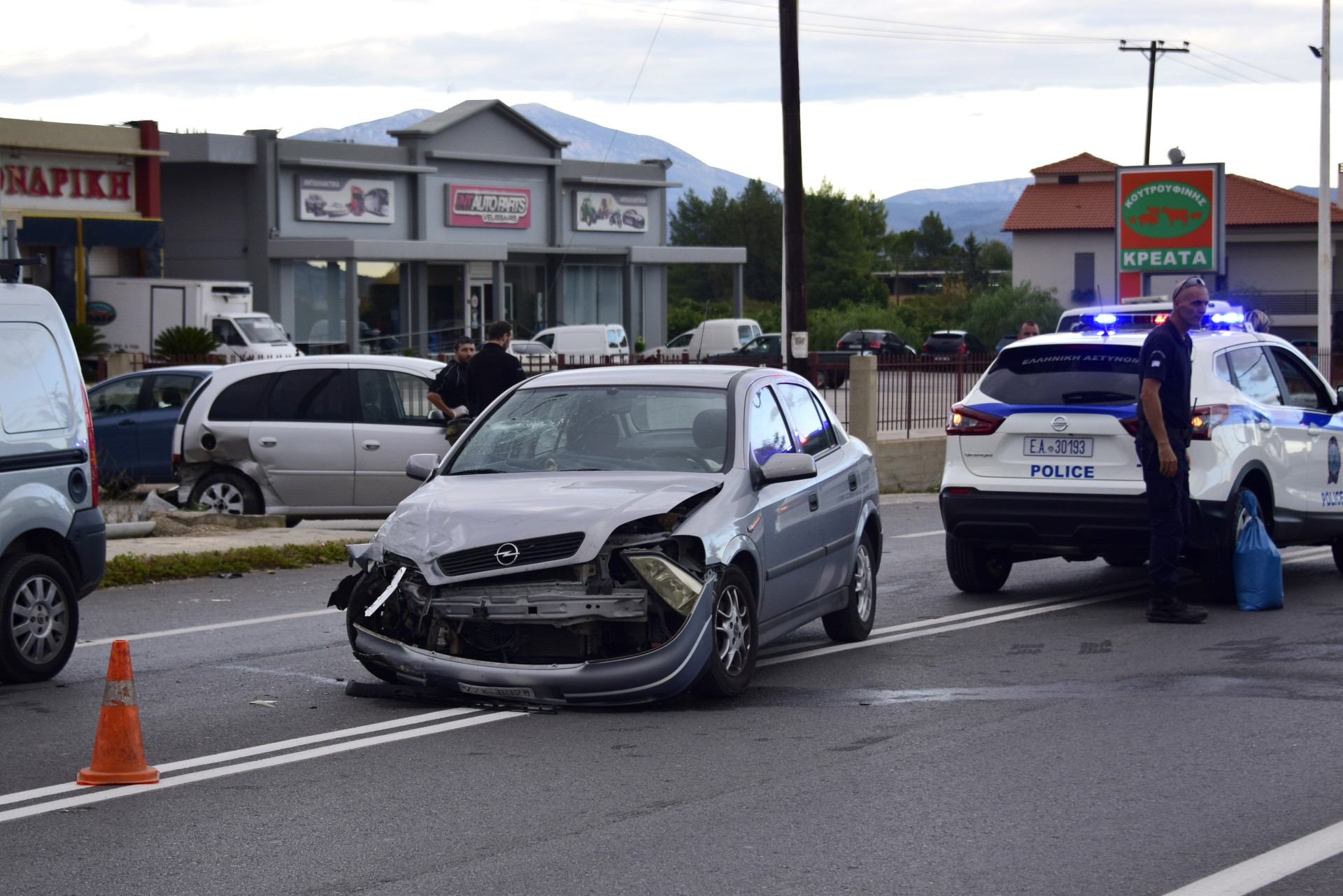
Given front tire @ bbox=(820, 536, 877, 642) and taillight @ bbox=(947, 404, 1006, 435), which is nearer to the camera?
front tire @ bbox=(820, 536, 877, 642)

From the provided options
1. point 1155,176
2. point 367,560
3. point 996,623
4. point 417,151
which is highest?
point 417,151

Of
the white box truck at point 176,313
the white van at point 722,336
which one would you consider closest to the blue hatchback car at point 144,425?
the white box truck at point 176,313

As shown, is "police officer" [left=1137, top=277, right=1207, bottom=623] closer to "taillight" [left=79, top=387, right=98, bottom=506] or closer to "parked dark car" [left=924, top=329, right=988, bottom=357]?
"taillight" [left=79, top=387, right=98, bottom=506]

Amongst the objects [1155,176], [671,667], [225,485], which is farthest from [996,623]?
[1155,176]

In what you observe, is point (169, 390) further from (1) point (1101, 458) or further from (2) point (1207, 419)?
(2) point (1207, 419)

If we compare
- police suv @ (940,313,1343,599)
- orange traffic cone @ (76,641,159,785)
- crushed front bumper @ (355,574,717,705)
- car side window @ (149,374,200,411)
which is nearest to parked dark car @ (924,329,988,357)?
car side window @ (149,374,200,411)

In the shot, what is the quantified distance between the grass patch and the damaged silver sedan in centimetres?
413

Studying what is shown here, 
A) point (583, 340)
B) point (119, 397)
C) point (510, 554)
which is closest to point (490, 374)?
point (119, 397)

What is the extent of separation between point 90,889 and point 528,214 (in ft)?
171

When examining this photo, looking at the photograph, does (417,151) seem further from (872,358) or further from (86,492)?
(86,492)

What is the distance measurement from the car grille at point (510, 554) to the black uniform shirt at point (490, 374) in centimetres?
760

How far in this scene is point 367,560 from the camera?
7.63 metres

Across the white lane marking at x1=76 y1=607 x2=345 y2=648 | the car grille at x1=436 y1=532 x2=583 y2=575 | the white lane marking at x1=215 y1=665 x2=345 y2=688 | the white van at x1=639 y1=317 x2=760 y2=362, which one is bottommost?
Result: the white lane marking at x1=76 y1=607 x2=345 y2=648

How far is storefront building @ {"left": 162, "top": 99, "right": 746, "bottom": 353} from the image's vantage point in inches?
1908
